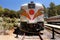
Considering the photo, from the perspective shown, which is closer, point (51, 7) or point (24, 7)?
point (24, 7)

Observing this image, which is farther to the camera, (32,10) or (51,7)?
(51,7)

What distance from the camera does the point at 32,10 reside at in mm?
14359

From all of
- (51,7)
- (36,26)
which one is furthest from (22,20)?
(51,7)

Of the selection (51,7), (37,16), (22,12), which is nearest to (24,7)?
(22,12)

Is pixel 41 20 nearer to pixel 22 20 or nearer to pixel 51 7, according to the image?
pixel 22 20

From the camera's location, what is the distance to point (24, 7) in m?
14.5

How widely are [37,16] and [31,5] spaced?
111 centimetres

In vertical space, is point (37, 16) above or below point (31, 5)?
below

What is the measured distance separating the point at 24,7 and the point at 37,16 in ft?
4.51

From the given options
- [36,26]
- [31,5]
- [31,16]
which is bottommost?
[36,26]

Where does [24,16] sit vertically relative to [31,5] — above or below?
below

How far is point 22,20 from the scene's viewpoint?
1448cm

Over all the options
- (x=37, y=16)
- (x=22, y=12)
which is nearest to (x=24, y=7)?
(x=22, y=12)

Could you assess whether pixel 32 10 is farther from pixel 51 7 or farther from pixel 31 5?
pixel 51 7
